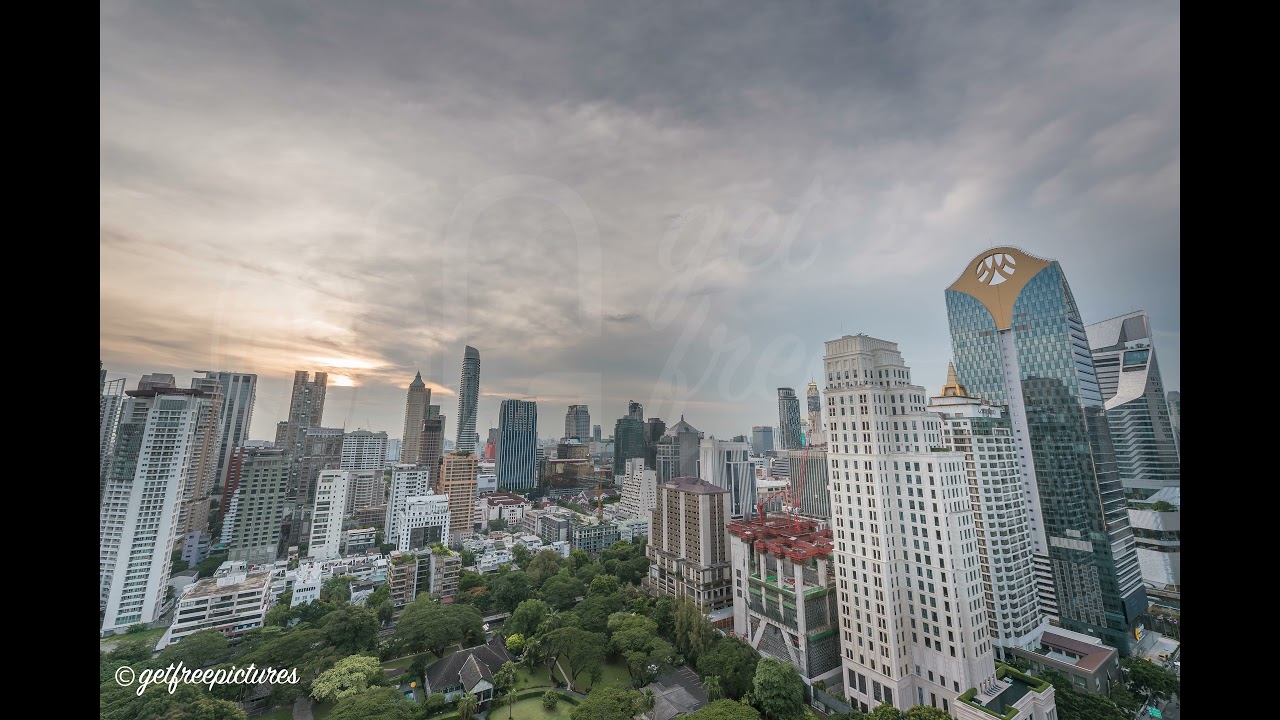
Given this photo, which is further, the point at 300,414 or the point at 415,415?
the point at 415,415

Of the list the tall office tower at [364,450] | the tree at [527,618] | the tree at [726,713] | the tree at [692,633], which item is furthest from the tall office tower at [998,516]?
the tall office tower at [364,450]

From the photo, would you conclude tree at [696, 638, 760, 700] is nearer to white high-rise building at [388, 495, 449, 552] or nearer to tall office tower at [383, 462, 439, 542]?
white high-rise building at [388, 495, 449, 552]

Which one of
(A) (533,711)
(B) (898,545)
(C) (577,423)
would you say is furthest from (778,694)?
(C) (577,423)

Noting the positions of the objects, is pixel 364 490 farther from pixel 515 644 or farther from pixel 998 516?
pixel 998 516

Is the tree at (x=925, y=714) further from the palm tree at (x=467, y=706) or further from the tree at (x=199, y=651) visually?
the tree at (x=199, y=651)

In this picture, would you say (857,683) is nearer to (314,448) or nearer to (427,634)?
(427,634)

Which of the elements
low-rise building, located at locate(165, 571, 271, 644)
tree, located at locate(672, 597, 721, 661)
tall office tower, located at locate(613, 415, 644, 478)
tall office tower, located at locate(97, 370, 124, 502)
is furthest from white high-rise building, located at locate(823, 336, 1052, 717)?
low-rise building, located at locate(165, 571, 271, 644)
